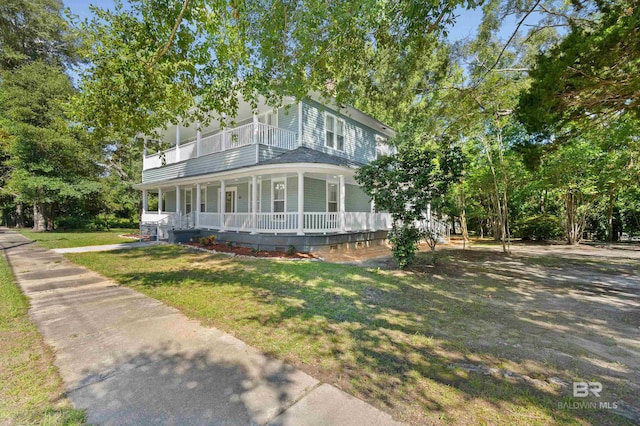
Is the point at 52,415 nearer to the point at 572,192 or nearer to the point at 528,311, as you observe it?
the point at 528,311

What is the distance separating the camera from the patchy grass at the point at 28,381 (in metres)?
2.09

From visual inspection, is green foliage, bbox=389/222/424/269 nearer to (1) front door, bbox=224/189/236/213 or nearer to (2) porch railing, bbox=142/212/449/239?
(2) porch railing, bbox=142/212/449/239

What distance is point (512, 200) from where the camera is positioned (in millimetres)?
17562

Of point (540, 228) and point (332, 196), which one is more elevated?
point (332, 196)

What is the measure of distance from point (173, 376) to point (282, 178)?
426 inches

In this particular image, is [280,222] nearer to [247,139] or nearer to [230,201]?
[247,139]

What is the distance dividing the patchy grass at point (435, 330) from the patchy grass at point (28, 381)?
5.36ft

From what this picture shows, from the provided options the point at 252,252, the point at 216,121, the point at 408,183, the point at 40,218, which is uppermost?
the point at 216,121

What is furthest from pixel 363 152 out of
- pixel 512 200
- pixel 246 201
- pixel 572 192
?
pixel 572 192

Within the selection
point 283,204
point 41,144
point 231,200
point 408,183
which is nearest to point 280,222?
point 283,204

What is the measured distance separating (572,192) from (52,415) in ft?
65.3

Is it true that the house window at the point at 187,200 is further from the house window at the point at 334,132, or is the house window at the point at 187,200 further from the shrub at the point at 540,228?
the shrub at the point at 540,228

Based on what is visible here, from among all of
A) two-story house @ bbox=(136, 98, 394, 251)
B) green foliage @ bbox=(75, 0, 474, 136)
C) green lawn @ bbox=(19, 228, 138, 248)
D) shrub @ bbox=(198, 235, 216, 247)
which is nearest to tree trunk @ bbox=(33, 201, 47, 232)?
green lawn @ bbox=(19, 228, 138, 248)

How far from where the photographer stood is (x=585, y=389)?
98.5 inches
